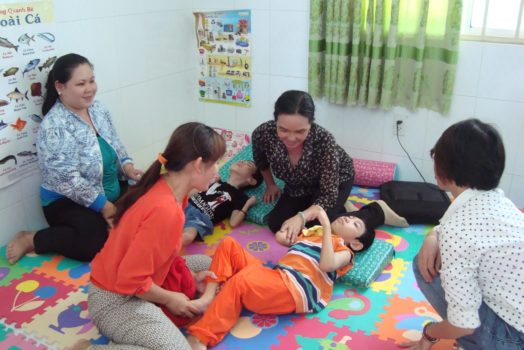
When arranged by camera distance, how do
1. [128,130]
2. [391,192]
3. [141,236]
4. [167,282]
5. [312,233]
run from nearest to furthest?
[141,236] < [167,282] < [312,233] < [391,192] < [128,130]

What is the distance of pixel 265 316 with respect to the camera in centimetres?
186

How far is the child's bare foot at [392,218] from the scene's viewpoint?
8.05 ft

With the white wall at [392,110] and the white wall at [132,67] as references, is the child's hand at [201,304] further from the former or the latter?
the white wall at [392,110]

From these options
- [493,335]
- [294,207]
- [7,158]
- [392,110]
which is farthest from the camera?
[392,110]

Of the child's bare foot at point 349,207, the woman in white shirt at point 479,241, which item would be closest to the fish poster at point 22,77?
the child's bare foot at point 349,207

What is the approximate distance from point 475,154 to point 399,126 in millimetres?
1601

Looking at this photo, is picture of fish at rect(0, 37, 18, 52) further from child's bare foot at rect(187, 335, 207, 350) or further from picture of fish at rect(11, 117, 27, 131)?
child's bare foot at rect(187, 335, 207, 350)

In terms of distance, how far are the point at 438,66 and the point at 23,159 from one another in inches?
85.9

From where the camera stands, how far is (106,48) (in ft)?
8.79

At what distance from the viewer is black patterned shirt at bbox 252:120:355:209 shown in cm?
225

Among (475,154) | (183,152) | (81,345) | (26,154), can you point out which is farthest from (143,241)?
(26,154)

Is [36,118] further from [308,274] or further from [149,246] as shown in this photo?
[308,274]

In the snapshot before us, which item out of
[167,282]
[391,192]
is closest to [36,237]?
[167,282]

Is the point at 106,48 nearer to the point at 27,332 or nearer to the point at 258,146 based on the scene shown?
the point at 258,146
